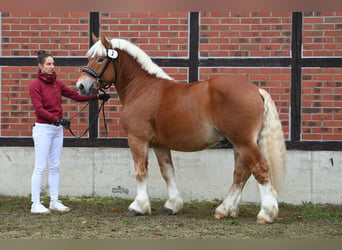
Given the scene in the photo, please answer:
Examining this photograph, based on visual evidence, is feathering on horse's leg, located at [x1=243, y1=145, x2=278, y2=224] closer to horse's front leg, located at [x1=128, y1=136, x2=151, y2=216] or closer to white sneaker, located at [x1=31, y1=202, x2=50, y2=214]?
horse's front leg, located at [x1=128, y1=136, x2=151, y2=216]

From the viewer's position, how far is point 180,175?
7.25 metres

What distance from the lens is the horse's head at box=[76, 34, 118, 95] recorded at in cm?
602

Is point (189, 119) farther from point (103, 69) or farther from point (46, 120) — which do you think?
A: point (46, 120)

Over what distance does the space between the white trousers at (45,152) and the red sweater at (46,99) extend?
112mm

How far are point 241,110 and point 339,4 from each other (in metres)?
1.58

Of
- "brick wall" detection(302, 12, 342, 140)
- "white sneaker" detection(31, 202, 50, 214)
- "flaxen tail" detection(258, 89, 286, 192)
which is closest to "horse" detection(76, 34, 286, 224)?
"flaxen tail" detection(258, 89, 286, 192)

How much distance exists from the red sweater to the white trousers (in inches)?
4.4

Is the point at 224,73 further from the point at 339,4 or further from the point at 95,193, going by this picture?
the point at 339,4

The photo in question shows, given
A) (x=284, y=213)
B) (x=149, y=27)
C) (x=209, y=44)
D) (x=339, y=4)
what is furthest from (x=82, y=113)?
(x=339, y=4)

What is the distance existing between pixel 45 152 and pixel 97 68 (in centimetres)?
110

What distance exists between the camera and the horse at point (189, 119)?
555 cm

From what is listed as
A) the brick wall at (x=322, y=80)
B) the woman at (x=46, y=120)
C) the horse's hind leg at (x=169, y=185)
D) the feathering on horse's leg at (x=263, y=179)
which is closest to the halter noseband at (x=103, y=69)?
the woman at (x=46, y=120)

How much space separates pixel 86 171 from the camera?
7.36 m

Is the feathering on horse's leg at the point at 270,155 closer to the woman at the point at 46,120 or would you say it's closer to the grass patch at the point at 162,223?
the grass patch at the point at 162,223
